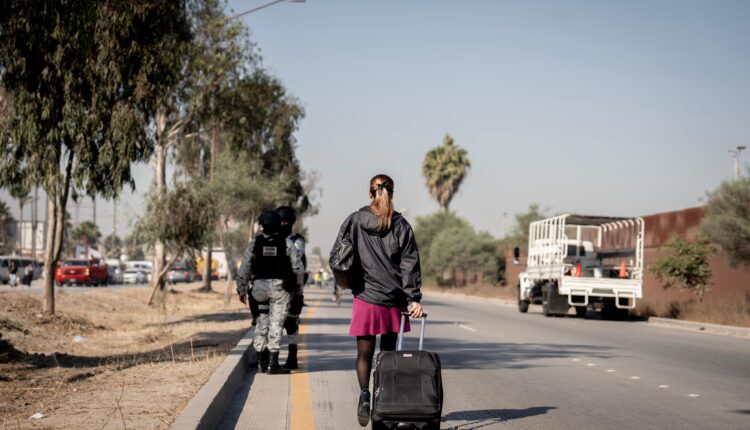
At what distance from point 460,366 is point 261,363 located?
9.92 feet

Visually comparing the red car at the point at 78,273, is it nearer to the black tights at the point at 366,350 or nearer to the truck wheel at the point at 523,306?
the truck wheel at the point at 523,306

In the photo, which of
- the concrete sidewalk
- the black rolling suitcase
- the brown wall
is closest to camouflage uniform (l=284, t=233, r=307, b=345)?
the concrete sidewalk

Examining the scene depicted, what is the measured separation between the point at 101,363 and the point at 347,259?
6.90m

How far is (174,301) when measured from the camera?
34.4m

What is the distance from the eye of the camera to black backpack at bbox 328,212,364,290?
7.54 meters

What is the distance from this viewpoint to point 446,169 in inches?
3280

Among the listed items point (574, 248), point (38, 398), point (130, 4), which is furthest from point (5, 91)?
point (574, 248)

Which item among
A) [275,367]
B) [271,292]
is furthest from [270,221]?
[275,367]

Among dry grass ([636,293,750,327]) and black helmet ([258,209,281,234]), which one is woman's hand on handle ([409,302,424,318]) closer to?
black helmet ([258,209,281,234])

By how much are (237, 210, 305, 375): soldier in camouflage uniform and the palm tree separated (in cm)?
7168

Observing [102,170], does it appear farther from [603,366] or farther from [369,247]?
[369,247]

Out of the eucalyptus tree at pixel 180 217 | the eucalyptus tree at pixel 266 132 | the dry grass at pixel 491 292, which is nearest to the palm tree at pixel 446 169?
the dry grass at pixel 491 292

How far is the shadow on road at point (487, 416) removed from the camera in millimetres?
8622

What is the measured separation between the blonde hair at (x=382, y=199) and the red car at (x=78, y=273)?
52603 millimetres
